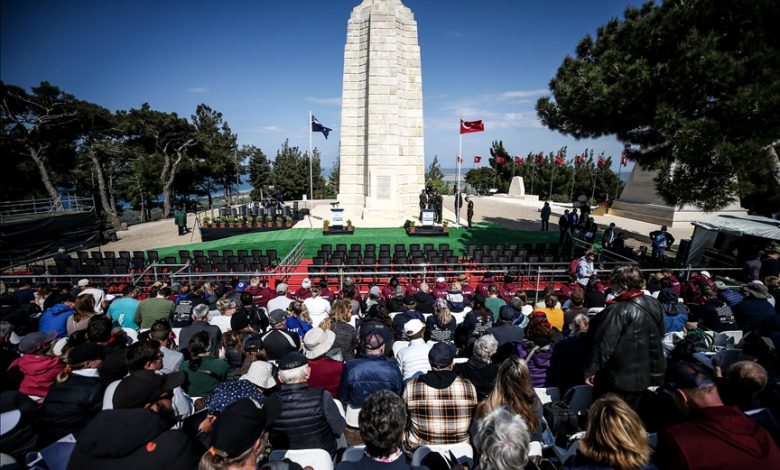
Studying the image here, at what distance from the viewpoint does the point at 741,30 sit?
1125cm

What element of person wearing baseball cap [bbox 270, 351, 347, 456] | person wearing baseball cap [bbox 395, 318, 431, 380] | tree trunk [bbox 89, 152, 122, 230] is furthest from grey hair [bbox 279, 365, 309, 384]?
tree trunk [bbox 89, 152, 122, 230]

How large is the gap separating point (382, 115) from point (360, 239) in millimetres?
9173

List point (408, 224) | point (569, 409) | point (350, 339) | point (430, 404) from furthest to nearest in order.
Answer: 1. point (408, 224)
2. point (350, 339)
3. point (569, 409)
4. point (430, 404)

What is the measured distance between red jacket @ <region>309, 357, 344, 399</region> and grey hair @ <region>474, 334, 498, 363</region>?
5.13ft

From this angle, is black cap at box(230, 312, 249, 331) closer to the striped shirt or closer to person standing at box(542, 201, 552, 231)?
the striped shirt

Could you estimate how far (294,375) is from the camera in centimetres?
323

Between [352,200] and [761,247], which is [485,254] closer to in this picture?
[761,247]

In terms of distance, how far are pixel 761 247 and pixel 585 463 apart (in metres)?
15.1

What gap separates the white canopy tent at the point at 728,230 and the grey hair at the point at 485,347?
13.6 meters

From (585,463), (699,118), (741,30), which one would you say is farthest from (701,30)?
(585,463)

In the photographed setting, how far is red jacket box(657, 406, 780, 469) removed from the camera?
226cm

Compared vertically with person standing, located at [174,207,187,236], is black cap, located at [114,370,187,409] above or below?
above

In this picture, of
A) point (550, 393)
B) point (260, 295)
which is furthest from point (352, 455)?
point (260, 295)

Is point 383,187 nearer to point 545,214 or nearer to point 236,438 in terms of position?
point 545,214
